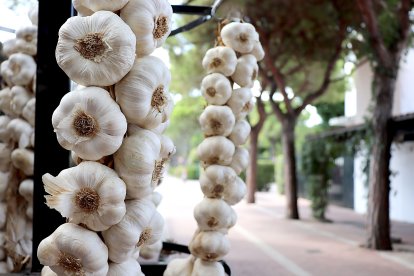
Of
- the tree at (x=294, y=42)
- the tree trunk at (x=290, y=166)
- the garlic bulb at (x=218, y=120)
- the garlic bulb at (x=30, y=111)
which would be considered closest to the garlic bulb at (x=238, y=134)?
the garlic bulb at (x=218, y=120)

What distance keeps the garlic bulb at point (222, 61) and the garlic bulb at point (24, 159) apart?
1.37m

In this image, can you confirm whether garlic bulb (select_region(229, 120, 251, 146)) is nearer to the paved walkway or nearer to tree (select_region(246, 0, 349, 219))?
the paved walkway

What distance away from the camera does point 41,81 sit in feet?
8.62

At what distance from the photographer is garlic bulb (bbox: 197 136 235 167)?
10.6 feet

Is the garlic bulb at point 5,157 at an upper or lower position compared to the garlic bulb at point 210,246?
upper

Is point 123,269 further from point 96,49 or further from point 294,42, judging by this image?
point 294,42

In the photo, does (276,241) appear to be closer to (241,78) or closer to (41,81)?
(241,78)

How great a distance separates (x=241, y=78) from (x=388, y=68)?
7.02 metres

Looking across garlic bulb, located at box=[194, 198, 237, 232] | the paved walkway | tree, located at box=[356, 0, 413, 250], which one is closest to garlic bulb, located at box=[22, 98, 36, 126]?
garlic bulb, located at box=[194, 198, 237, 232]

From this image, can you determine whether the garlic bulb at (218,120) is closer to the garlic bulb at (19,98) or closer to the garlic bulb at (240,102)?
the garlic bulb at (240,102)

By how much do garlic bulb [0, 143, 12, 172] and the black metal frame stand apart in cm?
70

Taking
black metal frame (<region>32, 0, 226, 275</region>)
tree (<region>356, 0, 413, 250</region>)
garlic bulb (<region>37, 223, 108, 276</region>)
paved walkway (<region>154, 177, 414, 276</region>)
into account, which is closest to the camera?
garlic bulb (<region>37, 223, 108, 276</region>)

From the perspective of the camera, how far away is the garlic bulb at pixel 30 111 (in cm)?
310

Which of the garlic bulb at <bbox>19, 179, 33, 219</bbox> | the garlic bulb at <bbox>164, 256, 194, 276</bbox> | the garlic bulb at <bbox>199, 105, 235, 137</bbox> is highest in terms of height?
the garlic bulb at <bbox>199, 105, 235, 137</bbox>
